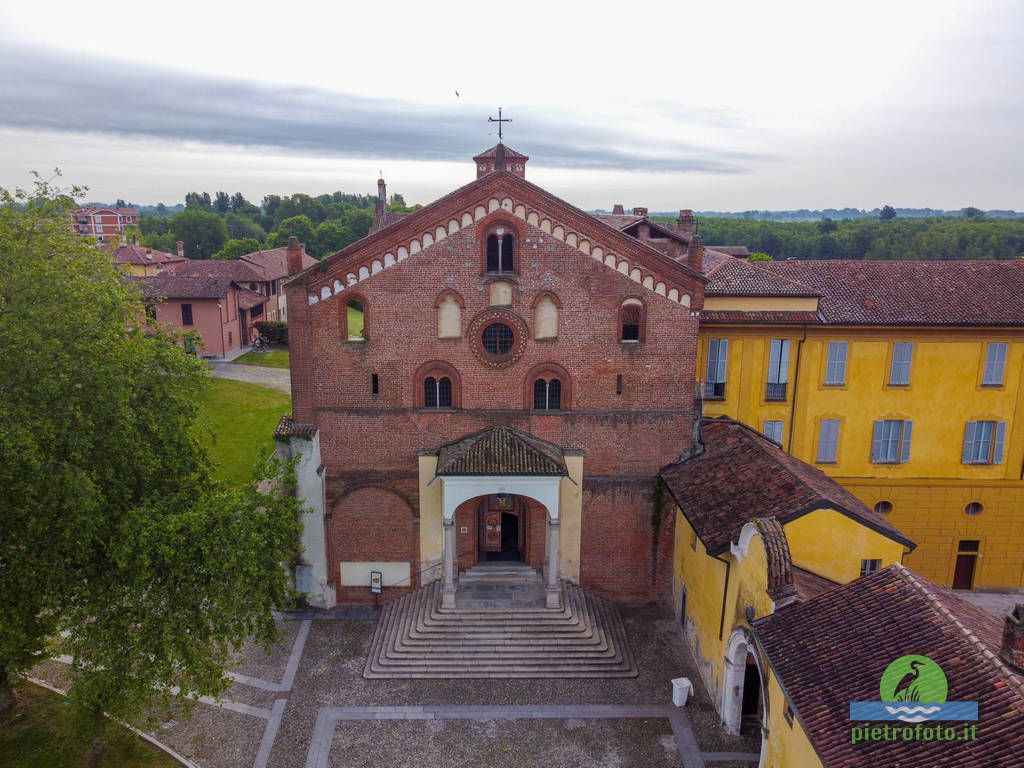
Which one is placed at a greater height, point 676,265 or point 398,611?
point 676,265

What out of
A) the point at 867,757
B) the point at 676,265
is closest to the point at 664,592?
the point at 676,265

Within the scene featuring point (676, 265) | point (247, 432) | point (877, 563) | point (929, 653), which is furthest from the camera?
point (247, 432)

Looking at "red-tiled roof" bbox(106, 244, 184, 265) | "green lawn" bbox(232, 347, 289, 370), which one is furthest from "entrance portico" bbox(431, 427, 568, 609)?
"red-tiled roof" bbox(106, 244, 184, 265)

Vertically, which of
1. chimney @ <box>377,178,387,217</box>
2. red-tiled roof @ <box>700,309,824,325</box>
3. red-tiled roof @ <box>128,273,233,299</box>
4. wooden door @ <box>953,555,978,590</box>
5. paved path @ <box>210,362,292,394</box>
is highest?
chimney @ <box>377,178,387,217</box>

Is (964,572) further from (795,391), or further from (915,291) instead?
(915,291)

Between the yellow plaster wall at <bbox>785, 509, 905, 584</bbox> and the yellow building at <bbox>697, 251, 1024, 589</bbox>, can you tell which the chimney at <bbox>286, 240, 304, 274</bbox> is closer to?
the yellow building at <bbox>697, 251, 1024, 589</bbox>

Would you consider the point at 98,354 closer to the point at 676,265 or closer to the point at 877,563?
the point at 676,265
